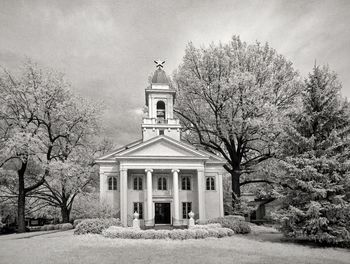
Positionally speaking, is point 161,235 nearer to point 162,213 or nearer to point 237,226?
point 237,226

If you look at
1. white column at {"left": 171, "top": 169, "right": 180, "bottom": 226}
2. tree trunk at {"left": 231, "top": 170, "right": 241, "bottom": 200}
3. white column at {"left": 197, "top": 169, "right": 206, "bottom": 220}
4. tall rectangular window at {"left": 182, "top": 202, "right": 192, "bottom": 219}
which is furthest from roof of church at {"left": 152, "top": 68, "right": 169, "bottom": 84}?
tall rectangular window at {"left": 182, "top": 202, "right": 192, "bottom": 219}

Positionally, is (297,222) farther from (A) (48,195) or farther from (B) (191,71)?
(A) (48,195)

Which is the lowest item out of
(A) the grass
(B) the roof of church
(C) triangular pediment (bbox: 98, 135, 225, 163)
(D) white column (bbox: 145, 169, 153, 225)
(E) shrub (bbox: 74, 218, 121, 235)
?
(A) the grass

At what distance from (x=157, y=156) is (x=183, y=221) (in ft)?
21.8

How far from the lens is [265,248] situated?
16984 millimetres

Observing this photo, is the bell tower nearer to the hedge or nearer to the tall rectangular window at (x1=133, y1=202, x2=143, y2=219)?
the tall rectangular window at (x1=133, y1=202, x2=143, y2=219)

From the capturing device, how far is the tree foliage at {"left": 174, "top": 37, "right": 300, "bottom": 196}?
29.3 meters

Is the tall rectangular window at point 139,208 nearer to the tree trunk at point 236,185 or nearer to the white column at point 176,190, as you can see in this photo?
the white column at point 176,190

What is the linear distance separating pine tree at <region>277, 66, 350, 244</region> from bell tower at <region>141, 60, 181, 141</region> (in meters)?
16.0

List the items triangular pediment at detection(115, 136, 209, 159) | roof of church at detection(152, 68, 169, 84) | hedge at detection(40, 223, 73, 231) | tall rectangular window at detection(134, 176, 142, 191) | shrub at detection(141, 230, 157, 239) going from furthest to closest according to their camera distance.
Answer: roof of church at detection(152, 68, 169, 84) < tall rectangular window at detection(134, 176, 142, 191) < triangular pediment at detection(115, 136, 209, 159) < hedge at detection(40, 223, 73, 231) < shrub at detection(141, 230, 157, 239)

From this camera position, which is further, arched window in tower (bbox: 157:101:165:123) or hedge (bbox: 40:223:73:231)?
arched window in tower (bbox: 157:101:165:123)

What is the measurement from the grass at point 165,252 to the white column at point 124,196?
9.35 metres

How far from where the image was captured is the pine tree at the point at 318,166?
1708cm

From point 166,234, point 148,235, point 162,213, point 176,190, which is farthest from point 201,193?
point 148,235
